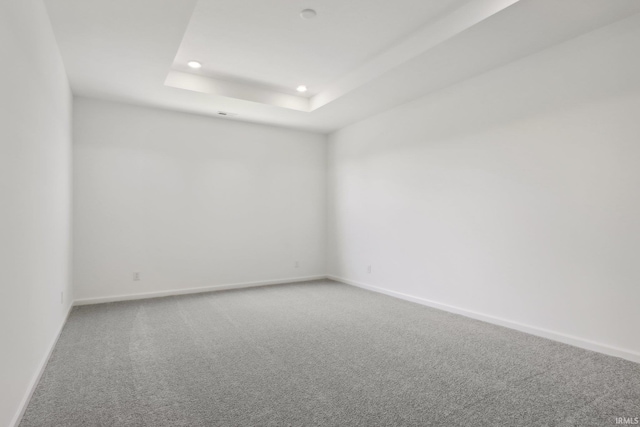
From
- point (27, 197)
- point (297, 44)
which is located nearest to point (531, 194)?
point (297, 44)

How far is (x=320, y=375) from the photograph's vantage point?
2.43 meters

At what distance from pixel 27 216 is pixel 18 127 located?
560 millimetres

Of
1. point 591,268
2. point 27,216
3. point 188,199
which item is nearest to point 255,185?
point 188,199

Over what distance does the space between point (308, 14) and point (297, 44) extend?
1.89ft

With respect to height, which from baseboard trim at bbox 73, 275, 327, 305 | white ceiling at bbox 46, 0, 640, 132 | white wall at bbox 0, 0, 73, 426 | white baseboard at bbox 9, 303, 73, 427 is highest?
white ceiling at bbox 46, 0, 640, 132

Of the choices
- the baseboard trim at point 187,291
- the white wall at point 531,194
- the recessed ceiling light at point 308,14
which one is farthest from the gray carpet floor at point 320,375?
the recessed ceiling light at point 308,14

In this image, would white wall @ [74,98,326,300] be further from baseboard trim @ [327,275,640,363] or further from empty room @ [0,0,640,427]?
baseboard trim @ [327,275,640,363]

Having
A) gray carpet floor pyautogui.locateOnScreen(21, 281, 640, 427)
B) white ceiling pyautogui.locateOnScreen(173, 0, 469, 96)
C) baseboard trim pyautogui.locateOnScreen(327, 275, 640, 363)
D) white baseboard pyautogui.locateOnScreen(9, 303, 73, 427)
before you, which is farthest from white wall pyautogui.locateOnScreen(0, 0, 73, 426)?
baseboard trim pyautogui.locateOnScreen(327, 275, 640, 363)

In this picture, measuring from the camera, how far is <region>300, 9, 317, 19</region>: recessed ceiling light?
9.83ft

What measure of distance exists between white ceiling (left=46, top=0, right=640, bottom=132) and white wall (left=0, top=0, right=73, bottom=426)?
1.79 ft

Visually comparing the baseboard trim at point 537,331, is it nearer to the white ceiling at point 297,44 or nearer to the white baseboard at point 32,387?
the white ceiling at point 297,44

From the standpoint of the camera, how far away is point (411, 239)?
187 inches

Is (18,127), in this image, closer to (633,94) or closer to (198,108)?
(198,108)

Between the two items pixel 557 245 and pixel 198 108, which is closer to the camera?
pixel 557 245
